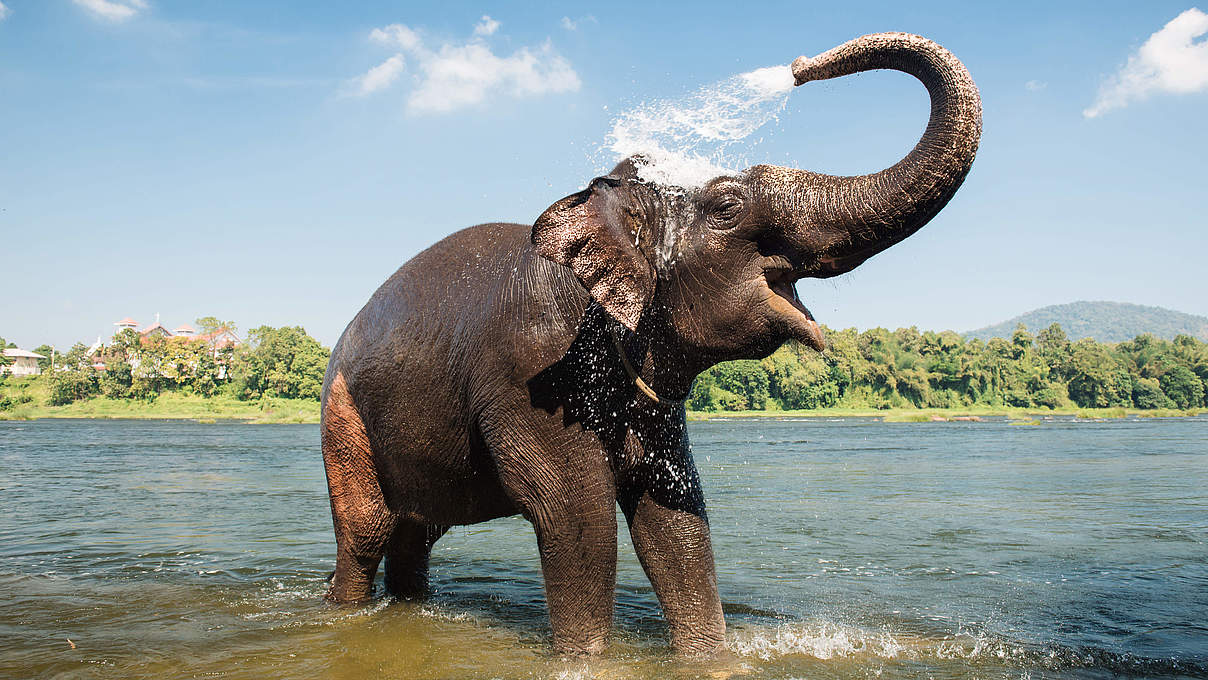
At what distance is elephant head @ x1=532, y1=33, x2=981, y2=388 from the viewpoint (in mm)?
3480

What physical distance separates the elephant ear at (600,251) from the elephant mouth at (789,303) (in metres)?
0.52

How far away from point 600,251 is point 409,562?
367 cm

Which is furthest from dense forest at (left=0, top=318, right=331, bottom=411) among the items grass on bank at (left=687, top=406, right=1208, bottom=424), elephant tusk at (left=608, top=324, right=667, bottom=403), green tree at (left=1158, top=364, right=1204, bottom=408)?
green tree at (left=1158, top=364, right=1204, bottom=408)

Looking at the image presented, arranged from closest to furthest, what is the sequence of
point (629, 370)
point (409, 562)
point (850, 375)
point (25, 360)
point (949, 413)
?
point (629, 370) → point (409, 562) → point (949, 413) → point (850, 375) → point (25, 360)

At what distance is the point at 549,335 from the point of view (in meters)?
4.16

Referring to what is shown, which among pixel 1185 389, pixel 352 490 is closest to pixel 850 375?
pixel 1185 389

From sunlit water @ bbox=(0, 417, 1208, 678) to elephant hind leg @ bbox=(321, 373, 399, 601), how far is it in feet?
1.52

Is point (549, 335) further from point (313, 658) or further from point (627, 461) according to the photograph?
point (313, 658)

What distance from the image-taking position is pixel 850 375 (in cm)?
9181

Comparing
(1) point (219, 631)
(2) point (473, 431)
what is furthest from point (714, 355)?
(1) point (219, 631)

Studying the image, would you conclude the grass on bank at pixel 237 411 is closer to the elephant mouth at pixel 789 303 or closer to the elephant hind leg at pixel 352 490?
the elephant hind leg at pixel 352 490

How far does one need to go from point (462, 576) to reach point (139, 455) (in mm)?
28523

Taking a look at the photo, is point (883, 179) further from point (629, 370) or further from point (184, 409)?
point (184, 409)

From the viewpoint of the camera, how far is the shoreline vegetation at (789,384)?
287ft
